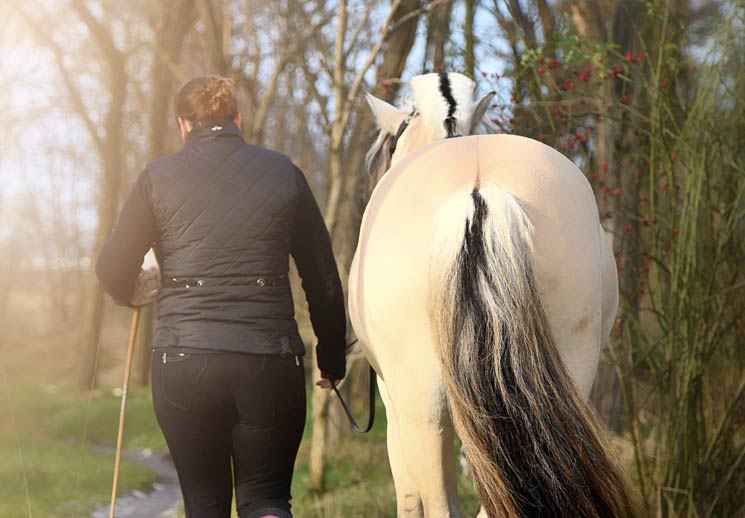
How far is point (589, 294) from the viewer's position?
2988 mm

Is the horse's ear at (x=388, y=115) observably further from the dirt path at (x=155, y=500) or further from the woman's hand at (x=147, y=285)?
the dirt path at (x=155, y=500)

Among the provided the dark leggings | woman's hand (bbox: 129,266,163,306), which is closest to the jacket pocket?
the dark leggings

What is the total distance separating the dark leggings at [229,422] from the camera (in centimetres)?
326

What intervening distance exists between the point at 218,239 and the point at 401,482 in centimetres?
104

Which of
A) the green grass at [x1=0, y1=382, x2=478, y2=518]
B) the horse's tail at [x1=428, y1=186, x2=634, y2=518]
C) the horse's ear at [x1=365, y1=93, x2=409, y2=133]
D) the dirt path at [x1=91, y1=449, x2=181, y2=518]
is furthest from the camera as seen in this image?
the dirt path at [x1=91, y1=449, x2=181, y2=518]

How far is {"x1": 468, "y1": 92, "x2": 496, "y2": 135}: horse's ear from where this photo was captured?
12.5 feet

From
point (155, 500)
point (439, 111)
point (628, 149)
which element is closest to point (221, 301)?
point (439, 111)

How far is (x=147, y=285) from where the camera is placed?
3596 millimetres

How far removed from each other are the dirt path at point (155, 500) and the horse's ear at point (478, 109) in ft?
14.6

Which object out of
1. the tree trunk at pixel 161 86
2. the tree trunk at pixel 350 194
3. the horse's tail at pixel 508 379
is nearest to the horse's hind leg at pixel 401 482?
the horse's tail at pixel 508 379

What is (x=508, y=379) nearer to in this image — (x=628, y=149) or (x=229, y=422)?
(x=229, y=422)

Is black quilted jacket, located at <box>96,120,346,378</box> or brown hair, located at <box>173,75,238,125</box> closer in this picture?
black quilted jacket, located at <box>96,120,346,378</box>

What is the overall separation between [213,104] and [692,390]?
264 centimetres

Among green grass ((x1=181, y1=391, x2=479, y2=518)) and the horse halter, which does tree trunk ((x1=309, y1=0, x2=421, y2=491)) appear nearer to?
green grass ((x1=181, y1=391, x2=479, y2=518))
